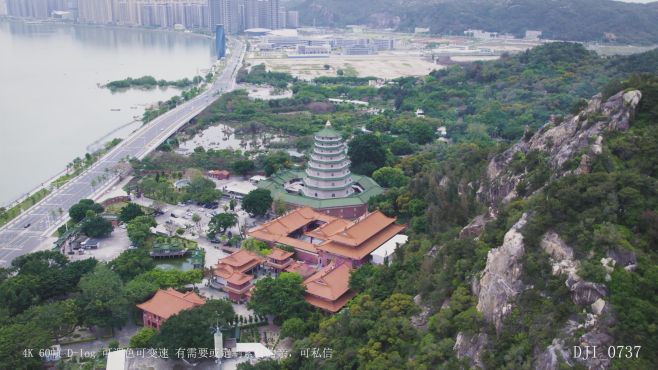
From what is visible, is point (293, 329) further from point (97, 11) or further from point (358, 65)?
point (97, 11)

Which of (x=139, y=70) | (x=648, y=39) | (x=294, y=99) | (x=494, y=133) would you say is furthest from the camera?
(x=648, y=39)

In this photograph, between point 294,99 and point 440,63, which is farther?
point 440,63

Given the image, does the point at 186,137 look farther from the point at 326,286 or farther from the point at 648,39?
the point at 648,39

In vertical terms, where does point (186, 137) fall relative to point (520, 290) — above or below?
below

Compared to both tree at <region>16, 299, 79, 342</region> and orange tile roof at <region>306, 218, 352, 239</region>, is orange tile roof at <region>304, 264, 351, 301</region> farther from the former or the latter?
tree at <region>16, 299, 79, 342</region>

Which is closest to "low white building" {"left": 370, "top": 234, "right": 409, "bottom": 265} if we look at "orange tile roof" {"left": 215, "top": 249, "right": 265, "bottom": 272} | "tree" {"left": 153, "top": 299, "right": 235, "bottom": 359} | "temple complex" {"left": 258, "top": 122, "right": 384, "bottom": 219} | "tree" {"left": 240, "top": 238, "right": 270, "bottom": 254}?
"orange tile roof" {"left": 215, "top": 249, "right": 265, "bottom": 272}

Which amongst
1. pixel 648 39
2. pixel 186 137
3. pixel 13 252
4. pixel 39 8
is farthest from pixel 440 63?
pixel 39 8

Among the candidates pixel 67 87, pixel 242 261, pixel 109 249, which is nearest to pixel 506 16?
pixel 67 87

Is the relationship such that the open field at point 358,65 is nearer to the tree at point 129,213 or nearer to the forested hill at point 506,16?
the forested hill at point 506,16
